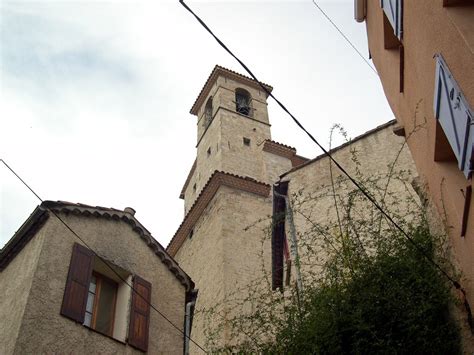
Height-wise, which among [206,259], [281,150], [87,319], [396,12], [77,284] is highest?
[281,150]

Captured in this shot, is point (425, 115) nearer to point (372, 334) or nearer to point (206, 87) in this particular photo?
point (372, 334)

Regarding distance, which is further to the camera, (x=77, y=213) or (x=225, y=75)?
(x=225, y=75)

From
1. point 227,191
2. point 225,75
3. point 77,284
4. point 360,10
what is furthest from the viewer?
point 225,75

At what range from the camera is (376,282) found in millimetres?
6223

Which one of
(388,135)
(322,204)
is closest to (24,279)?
(322,204)

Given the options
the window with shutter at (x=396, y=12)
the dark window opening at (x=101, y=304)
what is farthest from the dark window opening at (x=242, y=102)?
the window with shutter at (x=396, y=12)

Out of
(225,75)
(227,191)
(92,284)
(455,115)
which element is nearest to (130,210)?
(92,284)

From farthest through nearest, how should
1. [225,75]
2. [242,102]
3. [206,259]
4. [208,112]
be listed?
[208,112] < [225,75] < [242,102] < [206,259]

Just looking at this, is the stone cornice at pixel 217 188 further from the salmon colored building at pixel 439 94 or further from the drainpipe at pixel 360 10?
the salmon colored building at pixel 439 94

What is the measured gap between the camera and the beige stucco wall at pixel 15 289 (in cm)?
710

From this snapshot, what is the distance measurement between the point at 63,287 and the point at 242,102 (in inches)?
788

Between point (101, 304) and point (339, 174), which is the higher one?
point (339, 174)

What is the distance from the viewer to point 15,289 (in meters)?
7.77

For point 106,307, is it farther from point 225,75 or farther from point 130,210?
point 225,75
